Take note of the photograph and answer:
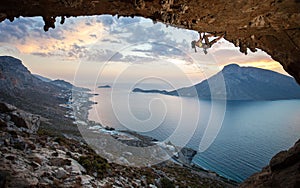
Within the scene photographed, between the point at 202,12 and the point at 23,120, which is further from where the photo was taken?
the point at 23,120

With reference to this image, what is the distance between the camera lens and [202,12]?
671cm

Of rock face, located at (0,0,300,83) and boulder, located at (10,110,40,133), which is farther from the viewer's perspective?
boulder, located at (10,110,40,133)

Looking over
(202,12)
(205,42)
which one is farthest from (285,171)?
(202,12)

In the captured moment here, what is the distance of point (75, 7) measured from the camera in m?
6.61

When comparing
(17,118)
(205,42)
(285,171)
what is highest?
(205,42)

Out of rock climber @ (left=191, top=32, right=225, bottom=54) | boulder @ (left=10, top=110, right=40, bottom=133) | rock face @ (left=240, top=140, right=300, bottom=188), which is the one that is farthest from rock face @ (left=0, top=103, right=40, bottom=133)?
rock face @ (left=240, top=140, right=300, bottom=188)

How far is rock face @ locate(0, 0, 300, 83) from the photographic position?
242 inches

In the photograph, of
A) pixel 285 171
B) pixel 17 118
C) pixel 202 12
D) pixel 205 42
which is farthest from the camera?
pixel 17 118

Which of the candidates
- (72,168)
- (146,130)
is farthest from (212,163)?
(72,168)

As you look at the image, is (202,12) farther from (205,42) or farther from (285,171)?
(285,171)

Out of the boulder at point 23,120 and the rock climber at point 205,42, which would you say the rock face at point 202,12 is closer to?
the rock climber at point 205,42

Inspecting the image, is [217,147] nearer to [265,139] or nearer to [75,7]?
[265,139]

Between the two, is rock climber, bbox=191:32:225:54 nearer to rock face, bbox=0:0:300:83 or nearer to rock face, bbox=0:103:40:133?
rock face, bbox=0:0:300:83

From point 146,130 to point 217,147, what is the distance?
40.2 meters
